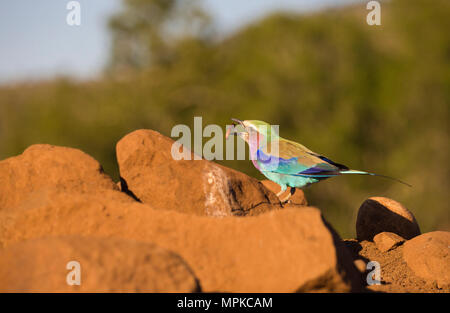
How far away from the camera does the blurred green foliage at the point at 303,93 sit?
26484 mm

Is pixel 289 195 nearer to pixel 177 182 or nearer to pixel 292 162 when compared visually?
pixel 292 162

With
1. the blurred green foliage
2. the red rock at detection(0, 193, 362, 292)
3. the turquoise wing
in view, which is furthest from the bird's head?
the blurred green foliage

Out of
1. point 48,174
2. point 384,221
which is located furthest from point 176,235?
point 384,221

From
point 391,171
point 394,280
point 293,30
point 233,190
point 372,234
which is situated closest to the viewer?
point 394,280

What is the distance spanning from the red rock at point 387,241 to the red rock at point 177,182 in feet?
5.09

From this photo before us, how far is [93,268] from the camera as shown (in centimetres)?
→ 412

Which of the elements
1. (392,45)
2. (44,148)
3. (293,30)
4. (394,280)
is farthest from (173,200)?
(392,45)

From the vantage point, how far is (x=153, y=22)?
3409 centimetres

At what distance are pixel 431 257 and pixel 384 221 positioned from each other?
3.96 ft

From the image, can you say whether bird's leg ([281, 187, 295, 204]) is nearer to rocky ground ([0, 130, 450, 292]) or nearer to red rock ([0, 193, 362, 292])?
rocky ground ([0, 130, 450, 292])

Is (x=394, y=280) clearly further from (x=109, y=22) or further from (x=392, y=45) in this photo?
(x=109, y=22)

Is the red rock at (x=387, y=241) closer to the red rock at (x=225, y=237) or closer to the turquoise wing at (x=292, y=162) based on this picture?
the turquoise wing at (x=292, y=162)

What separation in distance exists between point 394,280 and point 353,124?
2315 centimetres

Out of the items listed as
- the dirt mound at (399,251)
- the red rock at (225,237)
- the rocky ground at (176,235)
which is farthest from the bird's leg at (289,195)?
the red rock at (225,237)
